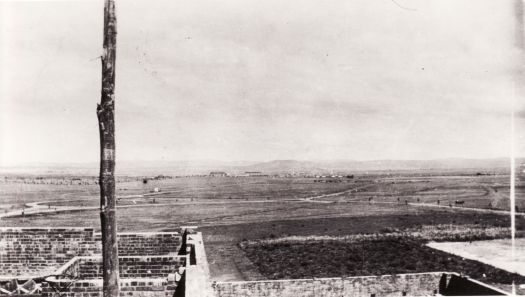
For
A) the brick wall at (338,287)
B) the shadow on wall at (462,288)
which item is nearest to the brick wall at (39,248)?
the brick wall at (338,287)

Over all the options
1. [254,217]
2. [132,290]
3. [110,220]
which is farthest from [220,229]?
[110,220]

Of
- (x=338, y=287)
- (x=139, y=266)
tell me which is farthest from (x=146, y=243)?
(x=338, y=287)

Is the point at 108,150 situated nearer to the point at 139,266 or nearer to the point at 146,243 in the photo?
the point at 139,266

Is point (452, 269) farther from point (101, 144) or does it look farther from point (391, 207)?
point (391, 207)

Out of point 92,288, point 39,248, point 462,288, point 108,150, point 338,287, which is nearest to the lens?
point 108,150

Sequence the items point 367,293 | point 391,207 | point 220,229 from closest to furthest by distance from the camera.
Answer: point 367,293 → point 220,229 → point 391,207

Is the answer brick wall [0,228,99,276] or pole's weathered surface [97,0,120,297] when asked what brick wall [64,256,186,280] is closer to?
brick wall [0,228,99,276]

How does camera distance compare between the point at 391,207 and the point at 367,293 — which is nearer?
the point at 367,293
